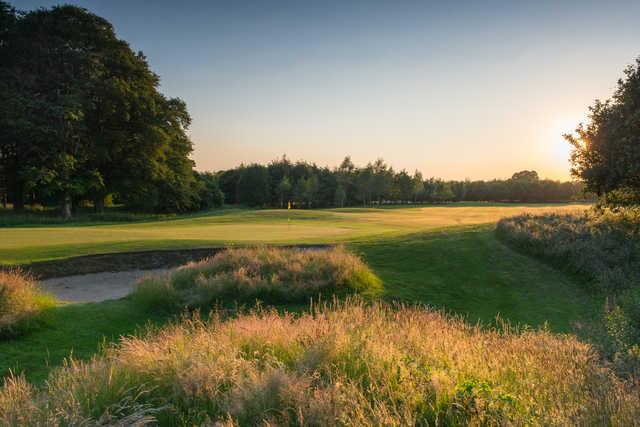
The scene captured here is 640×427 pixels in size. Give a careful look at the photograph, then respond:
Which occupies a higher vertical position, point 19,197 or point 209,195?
point 209,195

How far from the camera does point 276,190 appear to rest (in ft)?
283

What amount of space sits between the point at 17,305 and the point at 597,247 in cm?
1897

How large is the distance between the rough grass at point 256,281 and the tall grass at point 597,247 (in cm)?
662

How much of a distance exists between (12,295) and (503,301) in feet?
44.1

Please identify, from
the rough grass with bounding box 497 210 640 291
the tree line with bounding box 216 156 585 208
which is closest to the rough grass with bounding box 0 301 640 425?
the rough grass with bounding box 497 210 640 291

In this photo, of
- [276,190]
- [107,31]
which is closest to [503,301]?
[107,31]

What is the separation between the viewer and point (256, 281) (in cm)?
1123

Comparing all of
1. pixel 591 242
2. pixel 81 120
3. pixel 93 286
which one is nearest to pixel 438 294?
pixel 591 242

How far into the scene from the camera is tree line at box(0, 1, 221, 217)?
35.0m

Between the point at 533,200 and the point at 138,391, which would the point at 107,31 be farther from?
the point at 533,200

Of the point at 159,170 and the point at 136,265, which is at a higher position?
the point at 159,170

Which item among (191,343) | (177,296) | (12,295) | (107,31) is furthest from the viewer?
(107,31)

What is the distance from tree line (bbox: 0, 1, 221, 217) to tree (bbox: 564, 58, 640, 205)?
39.7 meters

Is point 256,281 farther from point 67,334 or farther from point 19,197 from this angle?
point 19,197
